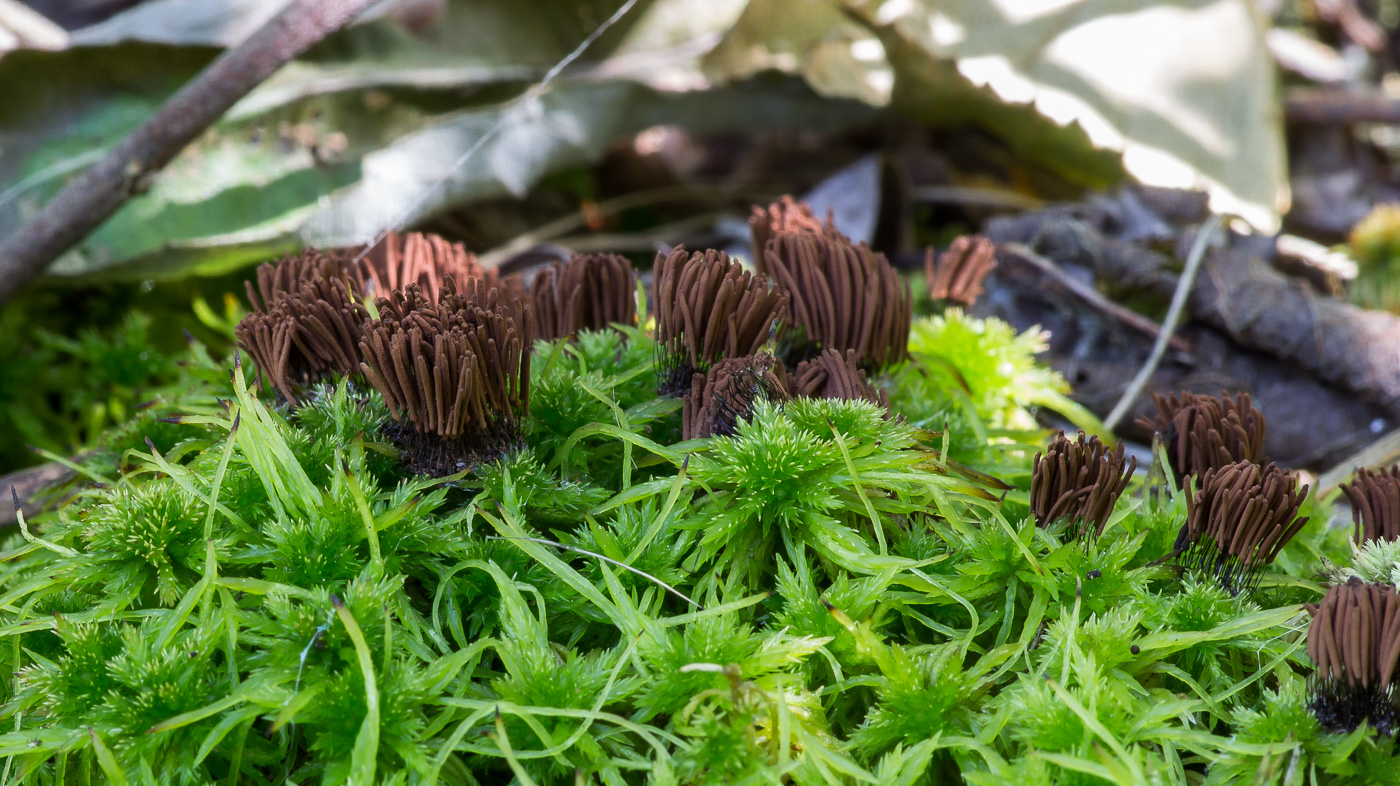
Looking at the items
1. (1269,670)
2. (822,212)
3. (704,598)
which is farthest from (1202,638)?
(822,212)

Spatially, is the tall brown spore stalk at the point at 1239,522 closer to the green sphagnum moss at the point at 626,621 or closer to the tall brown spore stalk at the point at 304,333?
the green sphagnum moss at the point at 626,621

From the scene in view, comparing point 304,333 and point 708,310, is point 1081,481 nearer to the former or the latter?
point 708,310

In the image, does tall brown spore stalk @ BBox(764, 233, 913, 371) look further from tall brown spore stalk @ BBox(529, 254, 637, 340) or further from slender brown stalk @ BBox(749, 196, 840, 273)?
tall brown spore stalk @ BBox(529, 254, 637, 340)

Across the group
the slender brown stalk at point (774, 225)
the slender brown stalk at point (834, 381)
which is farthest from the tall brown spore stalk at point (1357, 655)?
the slender brown stalk at point (774, 225)

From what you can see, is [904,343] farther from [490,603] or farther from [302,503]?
[302,503]

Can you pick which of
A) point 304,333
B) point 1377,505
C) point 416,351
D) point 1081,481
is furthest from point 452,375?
point 1377,505

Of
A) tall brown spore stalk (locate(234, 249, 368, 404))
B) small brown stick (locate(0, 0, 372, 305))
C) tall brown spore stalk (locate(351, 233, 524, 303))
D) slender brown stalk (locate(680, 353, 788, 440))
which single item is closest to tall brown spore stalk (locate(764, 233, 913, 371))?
slender brown stalk (locate(680, 353, 788, 440))
